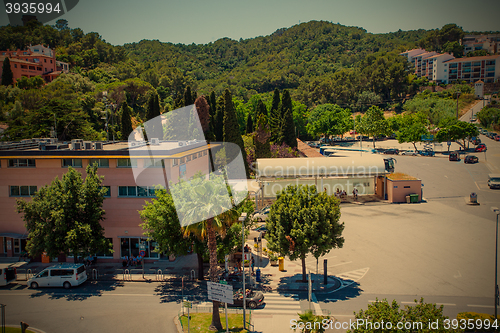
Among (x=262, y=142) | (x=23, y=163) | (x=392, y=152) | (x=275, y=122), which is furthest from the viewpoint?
(x=392, y=152)

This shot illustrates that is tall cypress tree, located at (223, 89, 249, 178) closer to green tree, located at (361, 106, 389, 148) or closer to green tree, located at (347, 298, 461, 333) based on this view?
green tree, located at (361, 106, 389, 148)

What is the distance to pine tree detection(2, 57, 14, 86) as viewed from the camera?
9294 centimetres

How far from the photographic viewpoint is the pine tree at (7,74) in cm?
9294

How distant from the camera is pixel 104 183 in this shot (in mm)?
27172

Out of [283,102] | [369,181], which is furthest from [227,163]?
[369,181]

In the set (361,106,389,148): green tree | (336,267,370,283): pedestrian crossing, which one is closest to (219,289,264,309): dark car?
(336,267,370,283): pedestrian crossing

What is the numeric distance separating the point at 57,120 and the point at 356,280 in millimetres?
53287

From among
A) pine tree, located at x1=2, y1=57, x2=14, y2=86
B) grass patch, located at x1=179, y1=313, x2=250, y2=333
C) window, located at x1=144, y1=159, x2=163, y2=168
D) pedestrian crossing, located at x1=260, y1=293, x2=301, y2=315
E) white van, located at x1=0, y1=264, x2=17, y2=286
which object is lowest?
pedestrian crossing, located at x1=260, y1=293, x2=301, y2=315

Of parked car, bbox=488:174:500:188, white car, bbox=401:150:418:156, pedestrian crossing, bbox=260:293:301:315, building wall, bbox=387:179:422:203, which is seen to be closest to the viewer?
pedestrian crossing, bbox=260:293:301:315

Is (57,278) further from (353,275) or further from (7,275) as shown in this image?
(353,275)

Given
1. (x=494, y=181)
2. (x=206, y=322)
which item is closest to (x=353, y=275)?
(x=206, y=322)

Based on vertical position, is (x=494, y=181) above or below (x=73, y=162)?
below

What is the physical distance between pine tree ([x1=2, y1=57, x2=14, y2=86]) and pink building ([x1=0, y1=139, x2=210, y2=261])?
80548 millimetres

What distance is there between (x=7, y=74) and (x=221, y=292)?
10181 centimetres
